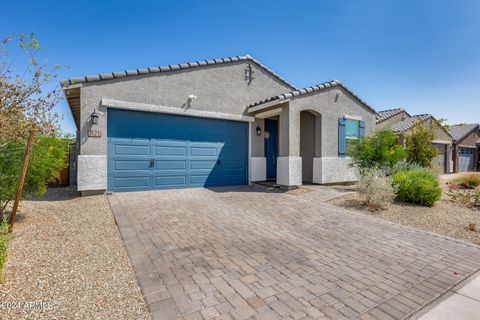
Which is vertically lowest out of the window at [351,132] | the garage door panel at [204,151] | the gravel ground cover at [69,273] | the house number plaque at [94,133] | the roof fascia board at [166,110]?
the gravel ground cover at [69,273]

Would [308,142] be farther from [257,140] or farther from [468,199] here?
[468,199]

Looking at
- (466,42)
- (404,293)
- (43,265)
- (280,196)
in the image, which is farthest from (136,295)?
(466,42)

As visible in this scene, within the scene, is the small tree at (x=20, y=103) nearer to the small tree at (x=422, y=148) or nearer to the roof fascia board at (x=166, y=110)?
the roof fascia board at (x=166, y=110)

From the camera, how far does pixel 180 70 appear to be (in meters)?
9.47

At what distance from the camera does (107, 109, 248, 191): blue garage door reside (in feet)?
27.8

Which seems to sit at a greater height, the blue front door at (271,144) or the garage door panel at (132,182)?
the blue front door at (271,144)

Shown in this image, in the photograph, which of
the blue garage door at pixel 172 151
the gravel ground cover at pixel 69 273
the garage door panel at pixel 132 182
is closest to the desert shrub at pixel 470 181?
the blue garage door at pixel 172 151

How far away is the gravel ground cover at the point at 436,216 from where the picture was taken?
5.24 metres

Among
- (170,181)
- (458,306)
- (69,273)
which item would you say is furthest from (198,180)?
(458,306)

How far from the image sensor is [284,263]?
11.4 ft

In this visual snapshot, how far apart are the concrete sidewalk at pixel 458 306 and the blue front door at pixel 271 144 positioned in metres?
9.01

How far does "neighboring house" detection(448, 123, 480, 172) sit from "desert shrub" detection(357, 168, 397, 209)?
69.5 feet

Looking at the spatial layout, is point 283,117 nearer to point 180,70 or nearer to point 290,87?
point 290,87

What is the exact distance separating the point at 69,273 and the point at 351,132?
458 inches
